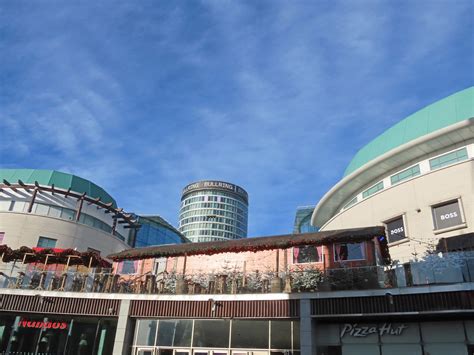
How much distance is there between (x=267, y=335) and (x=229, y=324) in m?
2.01

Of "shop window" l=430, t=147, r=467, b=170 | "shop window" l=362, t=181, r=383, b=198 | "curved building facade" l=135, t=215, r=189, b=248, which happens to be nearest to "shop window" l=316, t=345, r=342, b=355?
"shop window" l=430, t=147, r=467, b=170

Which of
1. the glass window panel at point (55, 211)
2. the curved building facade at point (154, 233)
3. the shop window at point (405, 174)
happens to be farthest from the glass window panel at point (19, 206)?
the curved building facade at point (154, 233)

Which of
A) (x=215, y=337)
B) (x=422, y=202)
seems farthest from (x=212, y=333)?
(x=422, y=202)

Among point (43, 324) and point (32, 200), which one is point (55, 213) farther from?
point (43, 324)

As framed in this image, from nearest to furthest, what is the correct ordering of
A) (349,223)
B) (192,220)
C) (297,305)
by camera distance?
(297,305) < (349,223) < (192,220)

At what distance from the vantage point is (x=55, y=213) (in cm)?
4131

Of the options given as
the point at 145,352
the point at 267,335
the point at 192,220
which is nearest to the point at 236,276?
the point at 267,335

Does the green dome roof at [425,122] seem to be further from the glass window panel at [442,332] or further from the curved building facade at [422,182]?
the glass window panel at [442,332]

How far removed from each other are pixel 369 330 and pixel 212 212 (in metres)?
141

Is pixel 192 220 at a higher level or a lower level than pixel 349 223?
higher

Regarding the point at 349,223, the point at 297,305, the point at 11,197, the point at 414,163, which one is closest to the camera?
the point at 297,305

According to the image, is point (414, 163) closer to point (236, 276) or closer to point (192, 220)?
point (236, 276)

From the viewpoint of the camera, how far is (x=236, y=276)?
2081 cm

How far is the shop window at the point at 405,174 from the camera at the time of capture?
107 ft
